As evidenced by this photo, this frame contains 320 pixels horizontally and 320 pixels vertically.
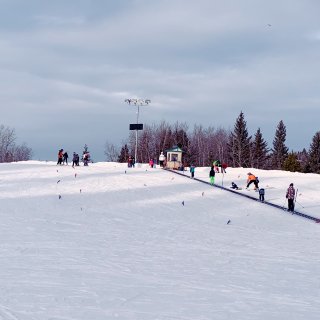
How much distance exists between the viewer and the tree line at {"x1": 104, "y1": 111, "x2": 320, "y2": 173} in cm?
8400

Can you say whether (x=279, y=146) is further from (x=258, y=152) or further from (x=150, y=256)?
(x=150, y=256)

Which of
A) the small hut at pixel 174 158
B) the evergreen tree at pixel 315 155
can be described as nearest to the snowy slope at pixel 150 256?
the small hut at pixel 174 158

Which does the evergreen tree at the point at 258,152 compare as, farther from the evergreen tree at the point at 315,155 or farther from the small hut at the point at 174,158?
the small hut at the point at 174,158

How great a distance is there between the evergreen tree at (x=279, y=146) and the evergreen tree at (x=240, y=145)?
275 inches

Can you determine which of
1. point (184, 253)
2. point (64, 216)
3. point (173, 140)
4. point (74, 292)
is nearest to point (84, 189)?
point (64, 216)

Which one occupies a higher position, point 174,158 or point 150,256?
point 174,158

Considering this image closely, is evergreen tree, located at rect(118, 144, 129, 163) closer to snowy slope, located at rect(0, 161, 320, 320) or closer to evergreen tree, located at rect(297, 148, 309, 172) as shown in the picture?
evergreen tree, located at rect(297, 148, 309, 172)

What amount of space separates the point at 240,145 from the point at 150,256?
80.8 m

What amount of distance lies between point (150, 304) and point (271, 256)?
7.32m

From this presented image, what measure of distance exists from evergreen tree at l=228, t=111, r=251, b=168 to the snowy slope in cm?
6090

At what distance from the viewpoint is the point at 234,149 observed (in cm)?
9356

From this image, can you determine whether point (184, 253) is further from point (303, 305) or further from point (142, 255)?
point (303, 305)

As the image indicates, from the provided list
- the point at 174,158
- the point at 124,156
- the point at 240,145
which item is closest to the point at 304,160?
the point at 240,145

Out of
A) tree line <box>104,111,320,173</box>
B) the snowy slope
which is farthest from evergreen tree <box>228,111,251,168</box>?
the snowy slope
